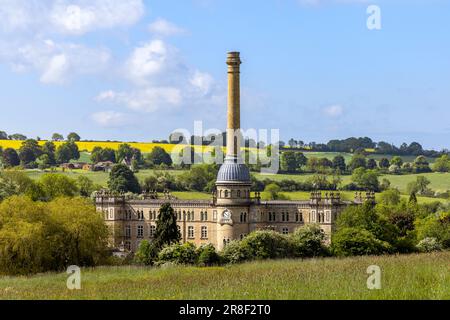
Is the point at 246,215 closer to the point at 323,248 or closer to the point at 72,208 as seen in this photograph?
the point at 323,248

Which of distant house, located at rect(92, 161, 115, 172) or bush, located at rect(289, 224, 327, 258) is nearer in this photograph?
bush, located at rect(289, 224, 327, 258)

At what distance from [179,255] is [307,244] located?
13.3 m

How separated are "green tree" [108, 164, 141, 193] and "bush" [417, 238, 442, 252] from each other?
236 ft

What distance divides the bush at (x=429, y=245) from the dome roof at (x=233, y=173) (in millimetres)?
22949

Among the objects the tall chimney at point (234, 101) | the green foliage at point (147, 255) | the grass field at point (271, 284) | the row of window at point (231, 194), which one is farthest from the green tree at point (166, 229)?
the grass field at point (271, 284)

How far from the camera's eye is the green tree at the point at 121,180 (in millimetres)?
154375

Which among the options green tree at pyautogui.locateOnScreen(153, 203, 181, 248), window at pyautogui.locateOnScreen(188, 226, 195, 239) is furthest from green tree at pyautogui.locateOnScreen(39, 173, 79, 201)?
green tree at pyautogui.locateOnScreen(153, 203, 181, 248)

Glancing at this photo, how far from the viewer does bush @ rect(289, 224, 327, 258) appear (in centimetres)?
8475

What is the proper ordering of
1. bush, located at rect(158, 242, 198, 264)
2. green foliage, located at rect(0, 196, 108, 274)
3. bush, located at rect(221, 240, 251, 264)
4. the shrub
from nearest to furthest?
green foliage, located at rect(0, 196, 108, 274) < bush, located at rect(158, 242, 198, 264) < bush, located at rect(221, 240, 251, 264) < the shrub

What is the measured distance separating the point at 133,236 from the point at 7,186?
23860mm

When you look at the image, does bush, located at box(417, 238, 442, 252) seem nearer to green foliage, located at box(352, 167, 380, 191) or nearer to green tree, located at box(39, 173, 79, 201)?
green tree, located at box(39, 173, 79, 201)

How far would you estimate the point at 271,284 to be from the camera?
4272 centimetres

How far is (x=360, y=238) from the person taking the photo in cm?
8256
